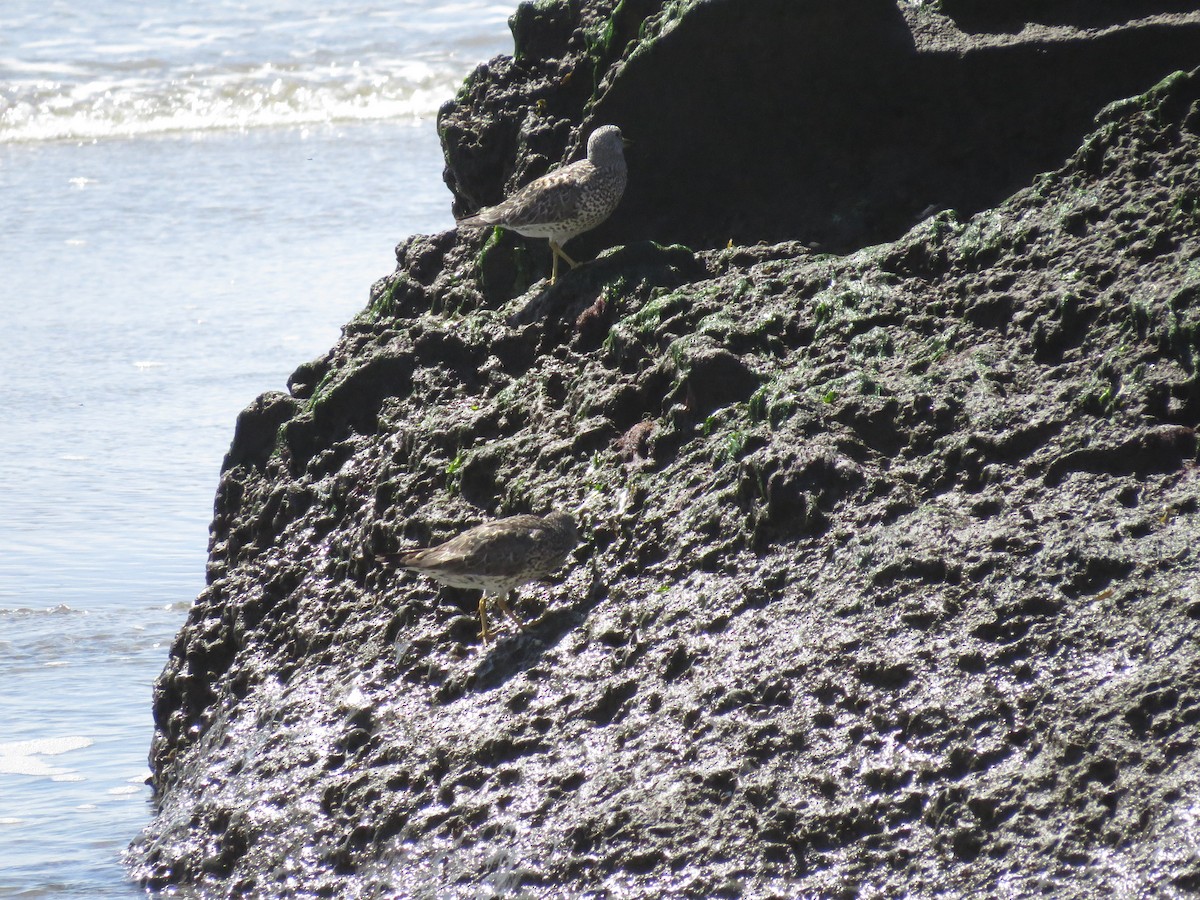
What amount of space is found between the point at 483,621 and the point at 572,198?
179cm

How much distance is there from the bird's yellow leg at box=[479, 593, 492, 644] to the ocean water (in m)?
1.43

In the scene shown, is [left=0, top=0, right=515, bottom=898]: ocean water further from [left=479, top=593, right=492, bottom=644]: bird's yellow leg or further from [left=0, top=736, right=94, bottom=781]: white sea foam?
[left=479, top=593, right=492, bottom=644]: bird's yellow leg

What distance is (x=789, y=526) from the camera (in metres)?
4.11

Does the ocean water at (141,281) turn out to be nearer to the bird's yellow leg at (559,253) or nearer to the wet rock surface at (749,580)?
the wet rock surface at (749,580)

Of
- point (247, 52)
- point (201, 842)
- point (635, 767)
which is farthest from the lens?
point (247, 52)

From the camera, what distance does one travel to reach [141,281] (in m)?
12.1

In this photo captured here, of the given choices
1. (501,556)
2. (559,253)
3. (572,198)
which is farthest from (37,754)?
(572,198)

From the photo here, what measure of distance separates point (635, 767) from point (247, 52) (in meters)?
18.6

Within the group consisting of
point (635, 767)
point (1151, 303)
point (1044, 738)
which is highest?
point (1151, 303)

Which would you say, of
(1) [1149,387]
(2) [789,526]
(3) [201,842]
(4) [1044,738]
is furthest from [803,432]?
(3) [201,842]

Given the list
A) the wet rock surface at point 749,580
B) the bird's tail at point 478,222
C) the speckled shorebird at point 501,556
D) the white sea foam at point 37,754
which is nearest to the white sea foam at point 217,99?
the bird's tail at point 478,222

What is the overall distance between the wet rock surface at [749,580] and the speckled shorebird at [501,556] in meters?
0.10

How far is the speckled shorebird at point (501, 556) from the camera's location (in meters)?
4.42

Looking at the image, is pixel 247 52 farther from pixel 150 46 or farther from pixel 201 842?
pixel 201 842
